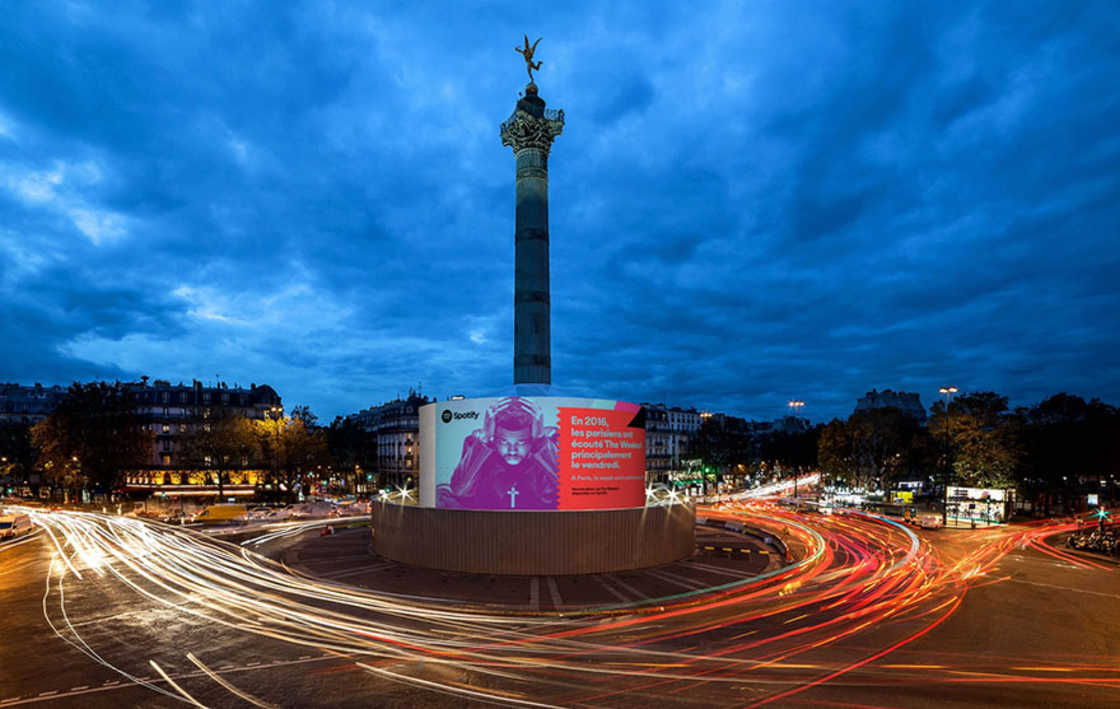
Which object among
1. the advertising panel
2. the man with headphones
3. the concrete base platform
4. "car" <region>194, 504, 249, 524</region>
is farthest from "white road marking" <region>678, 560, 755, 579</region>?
"car" <region>194, 504, 249, 524</region>

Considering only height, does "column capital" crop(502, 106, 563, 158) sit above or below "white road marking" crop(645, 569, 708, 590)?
above

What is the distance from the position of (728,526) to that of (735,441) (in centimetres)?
10862

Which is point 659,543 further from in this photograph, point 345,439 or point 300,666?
point 345,439

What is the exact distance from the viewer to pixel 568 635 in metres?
16.0

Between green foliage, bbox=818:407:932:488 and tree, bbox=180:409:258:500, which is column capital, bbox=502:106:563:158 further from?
green foliage, bbox=818:407:932:488

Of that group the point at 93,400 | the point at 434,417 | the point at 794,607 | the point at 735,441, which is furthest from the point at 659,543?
the point at 735,441

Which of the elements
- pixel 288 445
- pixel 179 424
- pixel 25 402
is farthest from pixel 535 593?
pixel 25 402

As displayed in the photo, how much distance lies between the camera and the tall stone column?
3288 centimetres

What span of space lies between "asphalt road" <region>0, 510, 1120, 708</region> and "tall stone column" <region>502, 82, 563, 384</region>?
1315 centimetres

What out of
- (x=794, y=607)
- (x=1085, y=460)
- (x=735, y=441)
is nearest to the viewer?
(x=794, y=607)

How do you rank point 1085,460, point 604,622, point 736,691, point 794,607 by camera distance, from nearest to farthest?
1. point 736,691
2. point 604,622
3. point 794,607
4. point 1085,460

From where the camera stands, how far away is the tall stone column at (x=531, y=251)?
32875 millimetres

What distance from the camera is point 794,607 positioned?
746 inches

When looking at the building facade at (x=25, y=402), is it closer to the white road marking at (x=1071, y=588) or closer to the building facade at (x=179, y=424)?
the building facade at (x=179, y=424)
